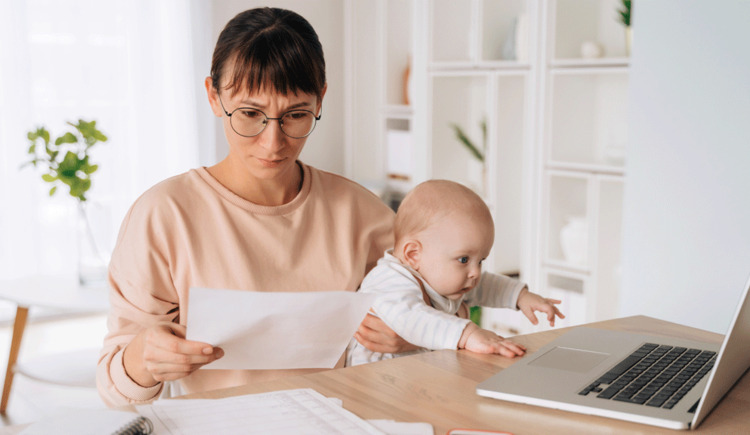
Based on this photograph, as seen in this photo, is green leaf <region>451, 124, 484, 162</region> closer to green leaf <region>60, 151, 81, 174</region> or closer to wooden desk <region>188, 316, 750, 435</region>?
green leaf <region>60, 151, 81, 174</region>

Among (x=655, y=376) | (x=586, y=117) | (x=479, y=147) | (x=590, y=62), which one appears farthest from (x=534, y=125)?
(x=655, y=376)

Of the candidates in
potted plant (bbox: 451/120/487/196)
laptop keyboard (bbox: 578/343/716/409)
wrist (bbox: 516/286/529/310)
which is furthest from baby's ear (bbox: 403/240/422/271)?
potted plant (bbox: 451/120/487/196)

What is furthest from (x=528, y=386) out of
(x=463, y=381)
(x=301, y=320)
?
(x=301, y=320)

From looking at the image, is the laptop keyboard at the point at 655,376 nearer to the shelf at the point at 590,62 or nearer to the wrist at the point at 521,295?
the wrist at the point at 521,295

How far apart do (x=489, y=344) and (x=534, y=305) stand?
0.34 meters

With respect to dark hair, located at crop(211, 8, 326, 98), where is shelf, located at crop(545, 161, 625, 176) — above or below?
below

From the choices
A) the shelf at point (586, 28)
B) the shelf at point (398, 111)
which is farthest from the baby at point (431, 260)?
the shelf at point (398, 111)

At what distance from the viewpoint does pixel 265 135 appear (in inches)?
53.7

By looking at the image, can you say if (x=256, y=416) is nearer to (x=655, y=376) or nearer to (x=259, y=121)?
(x=655, y=376)

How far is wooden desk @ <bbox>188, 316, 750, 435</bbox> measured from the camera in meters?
0.89

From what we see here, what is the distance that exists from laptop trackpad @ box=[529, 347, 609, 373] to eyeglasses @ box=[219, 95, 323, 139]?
1.87ft

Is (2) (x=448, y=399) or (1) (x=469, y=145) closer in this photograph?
(2) (x=448, y=399)

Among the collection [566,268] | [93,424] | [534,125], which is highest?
[534,125]

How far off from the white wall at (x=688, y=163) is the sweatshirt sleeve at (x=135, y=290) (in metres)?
1.25
